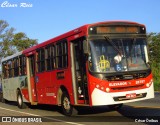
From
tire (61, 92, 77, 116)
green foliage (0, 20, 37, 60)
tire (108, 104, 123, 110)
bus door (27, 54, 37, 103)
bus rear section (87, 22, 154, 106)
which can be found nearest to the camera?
bus rear section (87, 22, 154, 106)

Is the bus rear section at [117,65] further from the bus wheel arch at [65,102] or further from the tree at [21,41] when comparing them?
the tree at [21,41]

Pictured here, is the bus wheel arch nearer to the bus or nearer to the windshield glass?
the bus

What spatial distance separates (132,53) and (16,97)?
391 inches

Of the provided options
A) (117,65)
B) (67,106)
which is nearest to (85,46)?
(117,65)

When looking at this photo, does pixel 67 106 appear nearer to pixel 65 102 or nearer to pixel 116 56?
pixel 65 102

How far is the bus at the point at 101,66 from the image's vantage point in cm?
1129

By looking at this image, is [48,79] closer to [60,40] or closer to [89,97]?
[60,40]

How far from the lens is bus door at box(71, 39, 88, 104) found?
11.9 m

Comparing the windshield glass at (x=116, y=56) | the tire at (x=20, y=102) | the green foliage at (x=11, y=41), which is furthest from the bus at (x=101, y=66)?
the green foliage at (x=11, y=41)

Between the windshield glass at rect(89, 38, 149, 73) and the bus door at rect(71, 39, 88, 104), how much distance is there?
60 centimetres

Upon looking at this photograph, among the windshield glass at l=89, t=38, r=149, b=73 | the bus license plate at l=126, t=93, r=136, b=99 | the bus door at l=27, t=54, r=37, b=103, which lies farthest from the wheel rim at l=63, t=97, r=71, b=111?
Result: the bus door at l=27, t=54, r=37, b=103

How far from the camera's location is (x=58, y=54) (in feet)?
45.3

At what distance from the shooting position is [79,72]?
12.4 meters

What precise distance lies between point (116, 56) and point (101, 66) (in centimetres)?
60
